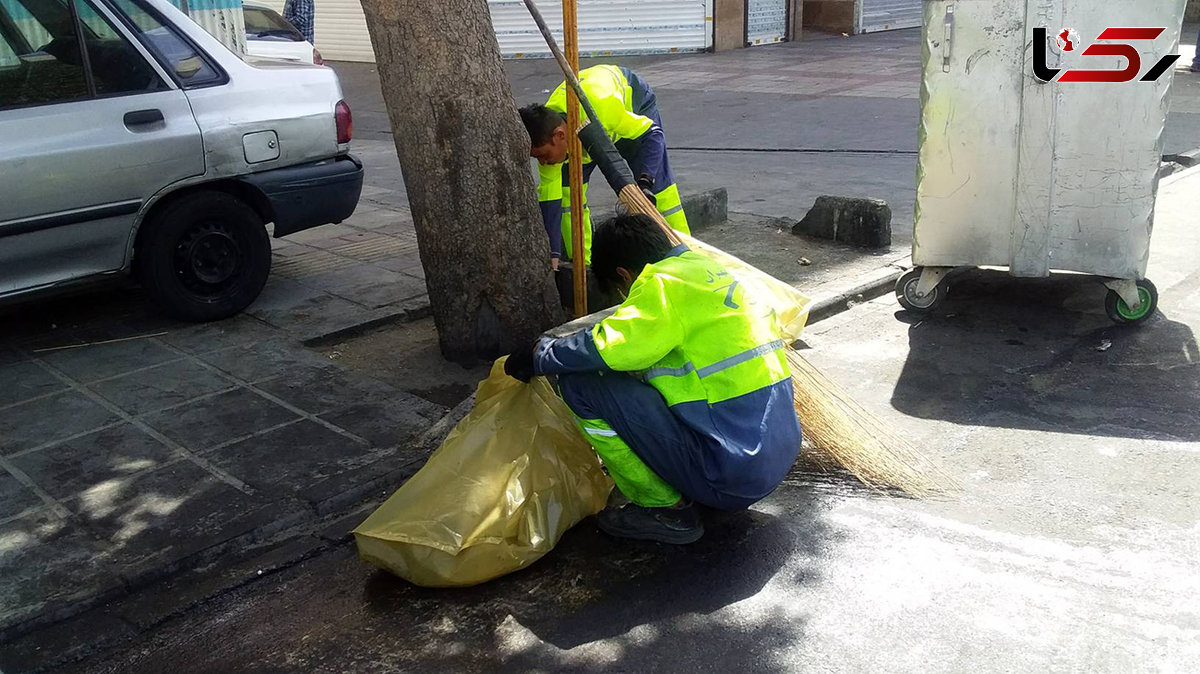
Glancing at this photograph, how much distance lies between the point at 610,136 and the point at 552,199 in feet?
1.49

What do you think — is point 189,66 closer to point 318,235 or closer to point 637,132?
point 318,235

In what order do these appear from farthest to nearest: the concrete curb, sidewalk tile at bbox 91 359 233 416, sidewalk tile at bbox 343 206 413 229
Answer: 1. sidewalk tile at bbox 343 206 413 229
2. the concrete curb
3. sidewalk tile at bbox 91 359 233 416

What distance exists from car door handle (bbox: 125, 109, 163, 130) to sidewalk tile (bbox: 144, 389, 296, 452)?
4.70 feet

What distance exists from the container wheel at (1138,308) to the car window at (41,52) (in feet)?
16.5

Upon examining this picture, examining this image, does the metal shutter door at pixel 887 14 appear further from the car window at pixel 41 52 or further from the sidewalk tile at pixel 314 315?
the car window at pixel 41 52

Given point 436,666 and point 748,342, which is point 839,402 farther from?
point 436,666

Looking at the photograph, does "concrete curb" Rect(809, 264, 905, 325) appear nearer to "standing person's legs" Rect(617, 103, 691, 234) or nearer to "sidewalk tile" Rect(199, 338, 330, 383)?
"standing person's legs" Rect(617, 103, 691, 234)

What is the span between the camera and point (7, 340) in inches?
206

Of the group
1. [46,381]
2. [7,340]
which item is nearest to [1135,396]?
[46,381]

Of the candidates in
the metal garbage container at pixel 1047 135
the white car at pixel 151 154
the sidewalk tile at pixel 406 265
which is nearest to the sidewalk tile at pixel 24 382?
the white car at pixel 151 154

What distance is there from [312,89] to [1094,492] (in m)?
4.24

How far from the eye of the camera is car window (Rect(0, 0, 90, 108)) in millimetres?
4902

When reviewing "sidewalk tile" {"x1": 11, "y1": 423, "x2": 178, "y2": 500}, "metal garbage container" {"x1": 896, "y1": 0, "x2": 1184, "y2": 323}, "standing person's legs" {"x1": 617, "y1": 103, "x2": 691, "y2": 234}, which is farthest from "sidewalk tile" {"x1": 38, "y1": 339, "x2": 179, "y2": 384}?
"metal garbage container" {"x1": 896, "y1": 0, "x2": 1184, "y2": 323}

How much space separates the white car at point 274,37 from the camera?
12.6 m
